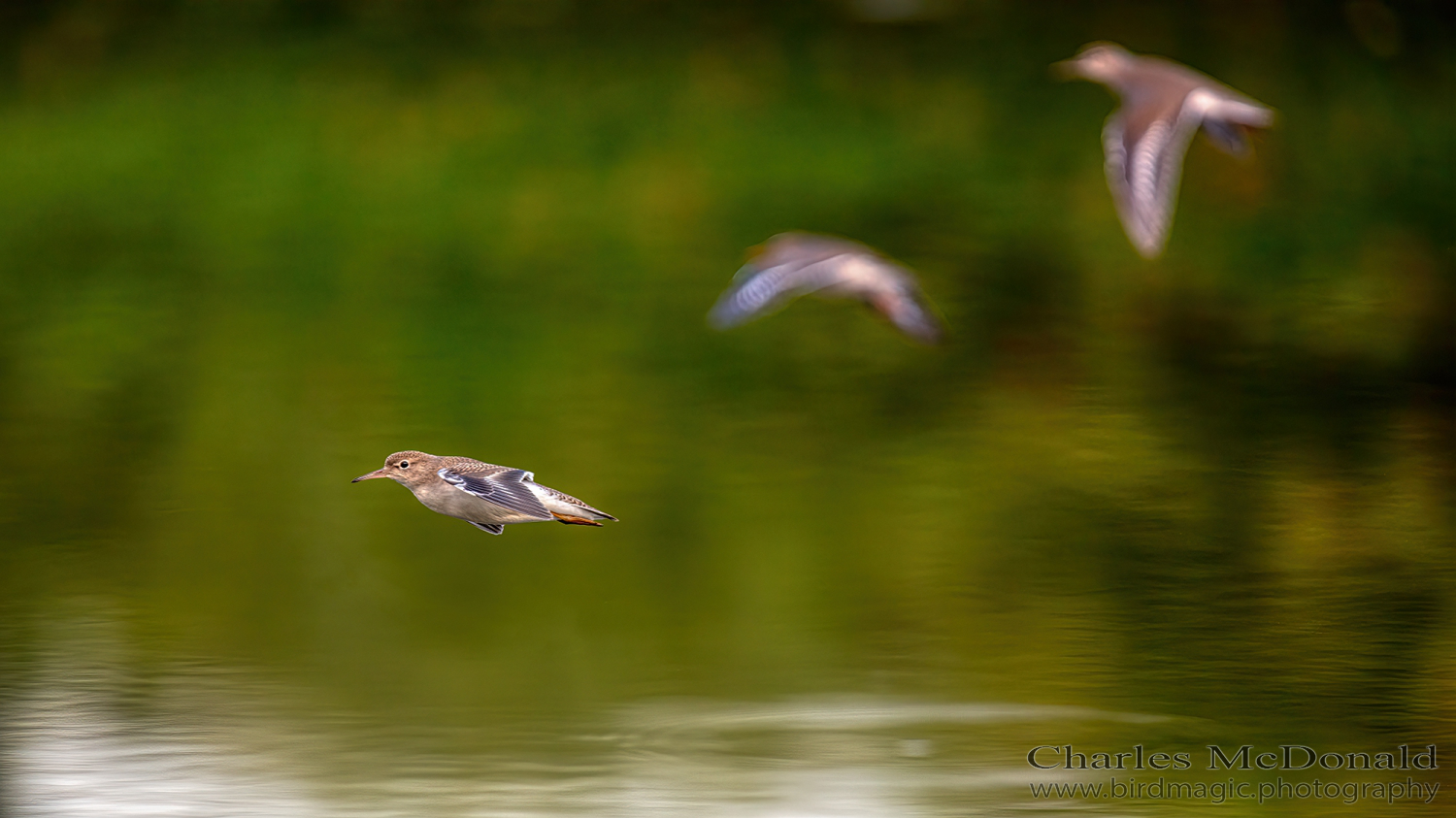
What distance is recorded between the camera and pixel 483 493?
6156 millimetres

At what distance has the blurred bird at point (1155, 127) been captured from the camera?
594cm

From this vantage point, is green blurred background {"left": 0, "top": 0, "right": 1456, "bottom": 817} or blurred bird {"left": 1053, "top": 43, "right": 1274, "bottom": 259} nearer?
blurred bird {"left": 1053, "top": 43, "right": 1274, "bottom": 259}

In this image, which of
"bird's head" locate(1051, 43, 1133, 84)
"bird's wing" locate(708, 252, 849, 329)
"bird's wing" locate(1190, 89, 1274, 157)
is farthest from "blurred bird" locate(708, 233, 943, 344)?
"bird's wing" locate(1190, 89, 1274, 157)

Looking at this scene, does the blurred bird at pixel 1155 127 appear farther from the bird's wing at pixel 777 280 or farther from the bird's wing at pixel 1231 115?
the bird's wing at pixel 777 280

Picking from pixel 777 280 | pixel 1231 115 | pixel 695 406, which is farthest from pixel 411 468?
pixel 695 406

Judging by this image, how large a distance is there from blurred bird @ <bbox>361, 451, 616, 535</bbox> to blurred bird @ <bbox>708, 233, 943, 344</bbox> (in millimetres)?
924

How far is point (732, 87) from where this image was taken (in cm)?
1340

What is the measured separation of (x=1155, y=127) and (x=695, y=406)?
4.23 meters

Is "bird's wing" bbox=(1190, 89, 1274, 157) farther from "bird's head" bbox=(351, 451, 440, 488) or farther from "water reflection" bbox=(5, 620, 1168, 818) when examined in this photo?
"bird's head" bbox=(351, 451, 440, 488)

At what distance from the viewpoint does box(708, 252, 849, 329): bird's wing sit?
269 inches

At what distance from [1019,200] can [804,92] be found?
147 centimetres

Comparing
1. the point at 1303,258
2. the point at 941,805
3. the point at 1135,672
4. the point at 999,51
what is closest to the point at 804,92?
the point at 999,51

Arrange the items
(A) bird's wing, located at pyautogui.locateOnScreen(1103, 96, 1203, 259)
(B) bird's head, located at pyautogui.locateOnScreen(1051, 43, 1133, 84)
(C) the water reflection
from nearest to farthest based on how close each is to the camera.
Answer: (A) bird's wing, located at pyautogui.locateOnScreen(1103, 96, 1203, 259) < (C) the water reflection < (B) bird's head, located at pyautogui.locateOnScreen(1051, 43, 1133, 84)

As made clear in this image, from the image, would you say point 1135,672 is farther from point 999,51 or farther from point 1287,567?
point 999,51
